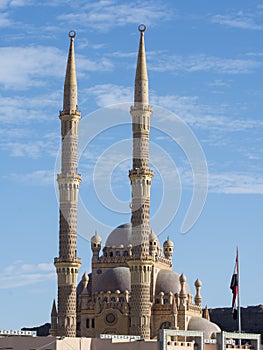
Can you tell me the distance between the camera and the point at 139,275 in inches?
2995

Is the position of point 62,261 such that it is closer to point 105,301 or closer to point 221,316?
point 105,301

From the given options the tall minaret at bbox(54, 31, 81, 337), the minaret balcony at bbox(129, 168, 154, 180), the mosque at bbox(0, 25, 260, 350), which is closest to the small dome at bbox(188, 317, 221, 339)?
the mosque at bbox(0, 25, 260, 350)

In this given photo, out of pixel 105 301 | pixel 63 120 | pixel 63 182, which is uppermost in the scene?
pixel 63 120

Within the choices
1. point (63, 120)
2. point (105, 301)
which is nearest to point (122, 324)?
point (105, 301)

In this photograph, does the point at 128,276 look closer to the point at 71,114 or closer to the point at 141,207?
the point at 141,207

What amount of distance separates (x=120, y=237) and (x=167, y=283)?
6968 millimetres

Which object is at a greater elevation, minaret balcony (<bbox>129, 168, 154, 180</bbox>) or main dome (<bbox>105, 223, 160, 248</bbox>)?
minaret balcony (<bbox>129, 168, 154, 180</bbox>)

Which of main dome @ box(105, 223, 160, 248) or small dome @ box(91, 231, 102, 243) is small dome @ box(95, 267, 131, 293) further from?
small dome @ box(91, 231, 102, 243)

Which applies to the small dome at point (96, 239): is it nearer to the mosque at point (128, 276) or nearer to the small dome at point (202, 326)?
the mosque at point (128, 276)

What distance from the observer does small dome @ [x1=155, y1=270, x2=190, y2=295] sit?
3364 inches

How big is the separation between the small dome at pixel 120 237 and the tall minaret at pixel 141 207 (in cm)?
1119

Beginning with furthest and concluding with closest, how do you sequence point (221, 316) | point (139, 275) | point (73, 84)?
point (221, 316) < point (73, 84) < point (139, 275)

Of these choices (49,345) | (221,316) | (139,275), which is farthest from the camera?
(221,316)

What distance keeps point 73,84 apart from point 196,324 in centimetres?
2400
